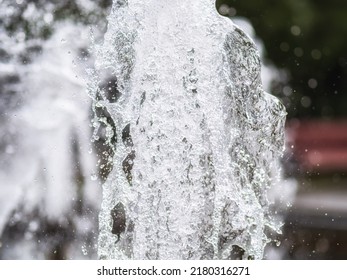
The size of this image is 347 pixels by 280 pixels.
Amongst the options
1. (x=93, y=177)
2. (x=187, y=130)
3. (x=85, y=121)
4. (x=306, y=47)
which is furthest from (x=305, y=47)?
(x=187, y=130)

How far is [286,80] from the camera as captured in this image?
4480 millimetres

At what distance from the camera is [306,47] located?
474cm

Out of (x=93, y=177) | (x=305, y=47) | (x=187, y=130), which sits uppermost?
(x=187, y=130)

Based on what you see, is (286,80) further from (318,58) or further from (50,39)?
(50,39)

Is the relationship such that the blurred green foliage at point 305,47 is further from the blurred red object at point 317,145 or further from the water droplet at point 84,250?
the water droplet at point 84,250

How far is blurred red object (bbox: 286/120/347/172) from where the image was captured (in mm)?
Answer: 4008

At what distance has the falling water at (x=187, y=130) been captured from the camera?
1646 millimetres

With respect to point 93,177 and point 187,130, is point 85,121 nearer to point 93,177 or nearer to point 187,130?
point 93,177

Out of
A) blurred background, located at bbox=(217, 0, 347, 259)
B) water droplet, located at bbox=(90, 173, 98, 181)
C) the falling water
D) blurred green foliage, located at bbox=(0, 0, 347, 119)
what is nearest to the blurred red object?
blurred background, located at bbox=(217, 0, 347, 259)

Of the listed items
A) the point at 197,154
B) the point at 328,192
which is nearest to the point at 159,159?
the point at 197,154

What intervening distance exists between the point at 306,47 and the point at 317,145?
79 cm

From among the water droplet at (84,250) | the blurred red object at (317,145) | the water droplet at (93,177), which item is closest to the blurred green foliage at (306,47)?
the blurred red object at (317,145)

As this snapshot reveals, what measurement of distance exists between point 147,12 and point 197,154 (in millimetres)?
306

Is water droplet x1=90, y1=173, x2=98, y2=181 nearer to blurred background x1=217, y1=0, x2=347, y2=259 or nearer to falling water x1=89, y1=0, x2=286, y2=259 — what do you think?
blurred background x1=217, y1=0, x2=347, y2=259
